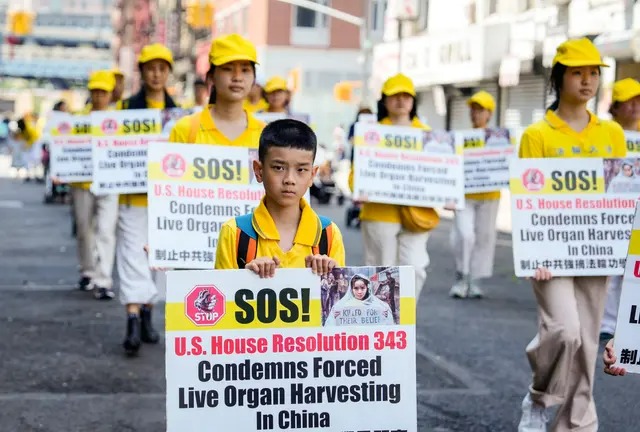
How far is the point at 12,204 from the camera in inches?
1115

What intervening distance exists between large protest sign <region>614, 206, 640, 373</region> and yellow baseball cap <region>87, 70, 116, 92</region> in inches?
307

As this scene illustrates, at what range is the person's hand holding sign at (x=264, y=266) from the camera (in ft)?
14.4

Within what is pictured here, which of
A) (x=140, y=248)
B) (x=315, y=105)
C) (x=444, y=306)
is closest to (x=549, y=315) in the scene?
(x=140, y=248)

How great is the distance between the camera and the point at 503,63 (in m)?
33.2

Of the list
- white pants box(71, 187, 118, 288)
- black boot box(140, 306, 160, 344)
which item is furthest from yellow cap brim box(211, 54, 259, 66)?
white pants box(71, 187, 118, 288)

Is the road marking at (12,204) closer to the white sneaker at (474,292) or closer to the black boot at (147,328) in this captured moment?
the white sneaker at (474,292)

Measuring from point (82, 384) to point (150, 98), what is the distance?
2441 millimetres

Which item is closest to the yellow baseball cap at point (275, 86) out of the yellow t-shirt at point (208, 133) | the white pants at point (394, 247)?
the white pants at point (394, 247)

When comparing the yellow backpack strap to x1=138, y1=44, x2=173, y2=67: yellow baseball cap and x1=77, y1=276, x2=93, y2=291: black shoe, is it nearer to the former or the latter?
x1=138, y1=44, x2=173, y2=67: yellow baseball cap

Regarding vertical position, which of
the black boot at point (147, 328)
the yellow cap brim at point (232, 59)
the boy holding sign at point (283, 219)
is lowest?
the black boot at point (147, 328)

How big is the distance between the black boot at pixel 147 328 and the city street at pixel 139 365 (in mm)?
146

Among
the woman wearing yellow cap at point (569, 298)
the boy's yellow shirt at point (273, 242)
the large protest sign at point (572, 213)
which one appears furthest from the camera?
the large protest sign at point (572, 213)

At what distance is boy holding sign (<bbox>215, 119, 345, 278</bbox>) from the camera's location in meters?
4.60

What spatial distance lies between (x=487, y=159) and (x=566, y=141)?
6.76 m
